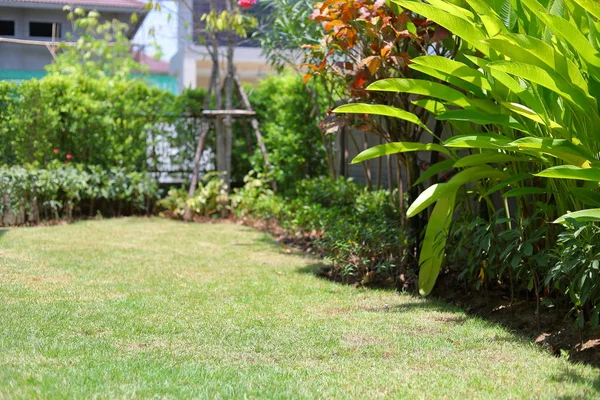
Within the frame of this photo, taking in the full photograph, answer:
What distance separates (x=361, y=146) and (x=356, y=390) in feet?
23.1

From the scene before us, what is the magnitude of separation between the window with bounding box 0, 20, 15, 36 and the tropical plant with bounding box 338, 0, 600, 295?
29.9 feet

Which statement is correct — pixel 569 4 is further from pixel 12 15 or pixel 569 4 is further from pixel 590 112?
pixel 12 15

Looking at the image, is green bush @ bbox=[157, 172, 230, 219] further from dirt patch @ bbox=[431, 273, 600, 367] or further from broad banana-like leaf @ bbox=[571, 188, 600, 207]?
broad banana-like leaf @ bbox=[571, 188, 600, 207]

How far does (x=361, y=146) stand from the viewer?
10.3m

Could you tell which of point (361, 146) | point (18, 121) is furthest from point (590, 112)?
point (18, 121)

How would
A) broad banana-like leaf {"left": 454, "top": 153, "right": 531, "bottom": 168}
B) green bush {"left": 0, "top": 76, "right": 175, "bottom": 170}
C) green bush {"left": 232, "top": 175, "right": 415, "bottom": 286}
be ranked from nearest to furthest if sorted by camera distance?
broad banana-like leaf {"left": 454, "top": 153, "right": 531, "bottom": 168} < green bush {"left": 232, "top": 175, "right": 415, "bottom": 286} < green bush {"left": 0, "top": 76, "right": 175, "bottom": 170}

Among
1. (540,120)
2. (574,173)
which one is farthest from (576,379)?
(540,120)

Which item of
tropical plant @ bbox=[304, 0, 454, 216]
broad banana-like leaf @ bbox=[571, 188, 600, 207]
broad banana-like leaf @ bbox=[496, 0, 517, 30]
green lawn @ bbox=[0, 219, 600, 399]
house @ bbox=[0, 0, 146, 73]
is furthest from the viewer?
house @ bbox=[0, 0, 146, 73]

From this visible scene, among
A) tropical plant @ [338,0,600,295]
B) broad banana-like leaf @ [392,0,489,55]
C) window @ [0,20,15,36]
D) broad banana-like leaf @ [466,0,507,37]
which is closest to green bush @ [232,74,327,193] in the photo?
window @ [0,20,15,36]

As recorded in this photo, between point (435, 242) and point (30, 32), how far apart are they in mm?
9886

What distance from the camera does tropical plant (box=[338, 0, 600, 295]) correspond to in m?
4.03

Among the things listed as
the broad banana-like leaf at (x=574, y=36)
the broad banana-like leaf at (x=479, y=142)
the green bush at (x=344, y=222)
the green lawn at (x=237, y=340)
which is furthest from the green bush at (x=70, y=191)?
the broad banana-like leaf at (x=574, y=36)

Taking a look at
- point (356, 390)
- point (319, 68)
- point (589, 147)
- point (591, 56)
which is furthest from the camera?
point (319, 68)

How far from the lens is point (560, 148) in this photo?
13.7 feet
